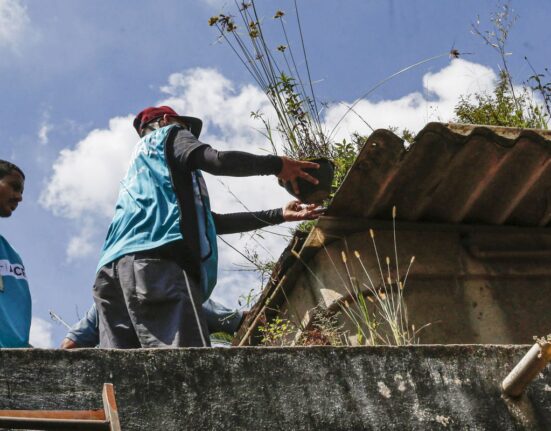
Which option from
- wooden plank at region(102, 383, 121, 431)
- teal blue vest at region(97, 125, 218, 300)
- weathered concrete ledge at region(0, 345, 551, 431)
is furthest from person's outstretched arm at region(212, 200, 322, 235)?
wooden plank at region(102, 383, 121, 431)

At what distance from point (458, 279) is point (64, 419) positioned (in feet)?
9.78

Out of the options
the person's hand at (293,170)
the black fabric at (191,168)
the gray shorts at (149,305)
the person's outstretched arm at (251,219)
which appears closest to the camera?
the gray shorts at (149,305)

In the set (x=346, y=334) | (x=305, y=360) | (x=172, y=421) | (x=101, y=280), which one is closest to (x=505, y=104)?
(x=346, y=334)

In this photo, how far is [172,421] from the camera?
2.71 m

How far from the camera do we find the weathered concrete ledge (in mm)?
2658

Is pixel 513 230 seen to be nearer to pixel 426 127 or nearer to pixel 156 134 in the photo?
pixel 426 127

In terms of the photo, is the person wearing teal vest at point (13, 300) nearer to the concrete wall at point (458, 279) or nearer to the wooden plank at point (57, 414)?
the concrete wall at point (458, 279)

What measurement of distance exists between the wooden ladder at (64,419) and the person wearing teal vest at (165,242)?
1.63 meters

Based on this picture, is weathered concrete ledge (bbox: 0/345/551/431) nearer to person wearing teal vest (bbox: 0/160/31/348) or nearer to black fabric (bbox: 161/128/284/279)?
black fabric (bbox: 161/128/284/279)

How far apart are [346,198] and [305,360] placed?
178cm

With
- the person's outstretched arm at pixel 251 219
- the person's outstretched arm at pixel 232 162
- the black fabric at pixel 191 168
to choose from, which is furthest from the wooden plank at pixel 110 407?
the person's outstretched arm at pixel 251 219

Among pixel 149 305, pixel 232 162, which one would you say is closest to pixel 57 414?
pixel 149 305

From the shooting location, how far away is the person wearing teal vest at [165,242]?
167 inches

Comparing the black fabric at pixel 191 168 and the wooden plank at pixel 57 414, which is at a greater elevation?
the black fabric at pixel 191 168
